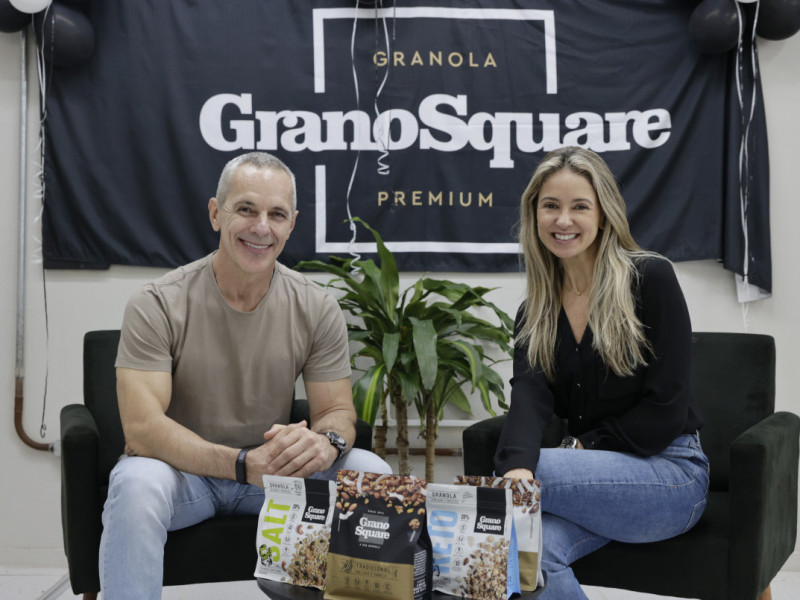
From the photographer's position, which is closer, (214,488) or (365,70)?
(214,488)

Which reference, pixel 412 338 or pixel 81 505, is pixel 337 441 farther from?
pixel 412 338

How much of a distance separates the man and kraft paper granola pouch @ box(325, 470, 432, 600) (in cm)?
38

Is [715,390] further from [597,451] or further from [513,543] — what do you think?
[513,543]

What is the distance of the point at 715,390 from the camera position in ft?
7.72

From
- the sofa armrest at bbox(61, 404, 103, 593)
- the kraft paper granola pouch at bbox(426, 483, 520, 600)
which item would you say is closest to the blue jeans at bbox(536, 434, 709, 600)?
the kraft paper granola pouch at bbox(426, 483, 520, 600)

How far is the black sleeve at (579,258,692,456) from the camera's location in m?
1.82

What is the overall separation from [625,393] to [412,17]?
1.79 metres

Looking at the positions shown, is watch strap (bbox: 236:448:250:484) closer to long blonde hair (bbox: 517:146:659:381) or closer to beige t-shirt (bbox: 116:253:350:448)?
beige t-shirt (bbox: 116:253:350:448)

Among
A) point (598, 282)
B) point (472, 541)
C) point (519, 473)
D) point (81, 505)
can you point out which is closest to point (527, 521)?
point (472, 541)

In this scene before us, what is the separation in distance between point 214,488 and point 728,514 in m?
1.20

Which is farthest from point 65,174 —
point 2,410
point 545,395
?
point 545,395

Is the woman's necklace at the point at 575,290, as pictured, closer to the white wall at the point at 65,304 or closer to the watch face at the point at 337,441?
the watch face at the point at 337,441

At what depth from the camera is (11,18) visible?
9.30ft

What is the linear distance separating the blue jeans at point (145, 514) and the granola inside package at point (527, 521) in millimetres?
714
